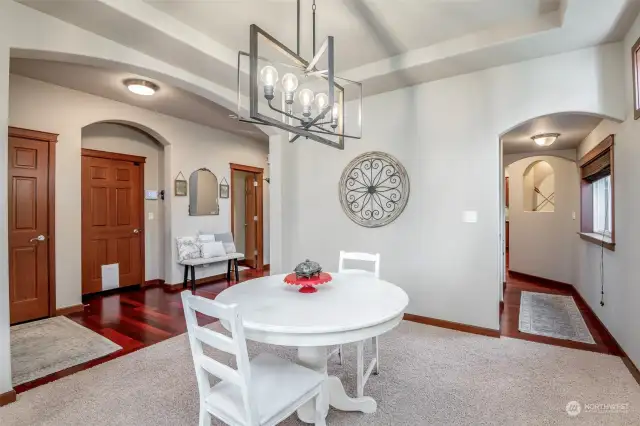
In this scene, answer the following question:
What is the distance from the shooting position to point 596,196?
446 centimetres

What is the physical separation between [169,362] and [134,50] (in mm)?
2619

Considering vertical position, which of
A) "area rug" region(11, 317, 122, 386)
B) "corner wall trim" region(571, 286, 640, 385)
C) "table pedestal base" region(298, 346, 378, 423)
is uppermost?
"table pedestal base" region(298, 346, 378, 423)

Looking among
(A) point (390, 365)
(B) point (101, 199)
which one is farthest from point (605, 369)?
(B) point (101, 199)

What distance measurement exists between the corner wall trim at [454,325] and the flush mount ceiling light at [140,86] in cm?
391

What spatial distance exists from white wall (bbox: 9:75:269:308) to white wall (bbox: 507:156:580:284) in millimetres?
5460

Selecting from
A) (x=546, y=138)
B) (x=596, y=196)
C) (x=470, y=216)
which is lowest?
(x=470, y=216)

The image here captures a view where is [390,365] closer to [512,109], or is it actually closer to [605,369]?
[605,369]

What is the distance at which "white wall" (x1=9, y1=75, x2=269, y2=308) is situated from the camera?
12.4 ft

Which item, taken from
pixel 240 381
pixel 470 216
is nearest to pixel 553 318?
pixel 470 216

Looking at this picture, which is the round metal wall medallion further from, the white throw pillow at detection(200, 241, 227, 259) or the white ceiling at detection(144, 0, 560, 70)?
the white throw pillow at detection(200, 241, 227, 259)

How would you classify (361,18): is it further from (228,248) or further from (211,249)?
(228,248)

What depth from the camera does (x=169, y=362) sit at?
2.66m

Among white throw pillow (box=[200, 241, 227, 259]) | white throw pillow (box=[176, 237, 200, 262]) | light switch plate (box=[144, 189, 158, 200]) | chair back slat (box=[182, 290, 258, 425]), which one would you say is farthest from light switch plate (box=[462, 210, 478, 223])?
light switch plate (box=[144, 189, 158, 200])

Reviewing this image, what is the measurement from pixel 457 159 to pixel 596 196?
8.60ft
